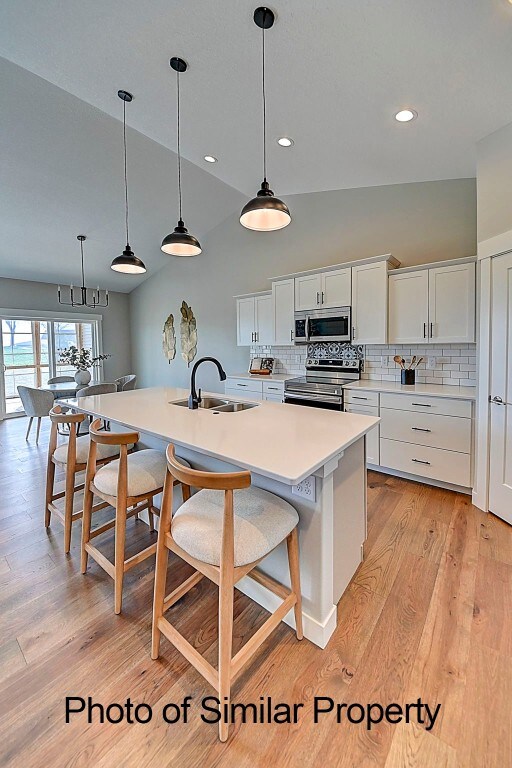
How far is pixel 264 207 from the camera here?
182cm

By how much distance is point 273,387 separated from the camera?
4285 millimetres

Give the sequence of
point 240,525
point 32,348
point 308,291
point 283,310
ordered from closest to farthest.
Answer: point 240,525, point 308,291, point 283,310, point 32,348

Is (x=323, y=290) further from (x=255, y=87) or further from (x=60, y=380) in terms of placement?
(x=60, y=380)

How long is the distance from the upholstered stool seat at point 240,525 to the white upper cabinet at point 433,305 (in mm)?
2598

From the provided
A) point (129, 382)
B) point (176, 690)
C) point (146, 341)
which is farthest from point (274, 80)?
point (146, 341)

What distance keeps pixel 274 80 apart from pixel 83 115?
230 centimetres

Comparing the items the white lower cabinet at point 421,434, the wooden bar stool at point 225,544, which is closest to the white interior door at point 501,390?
the white lower cabinet at point 421,434

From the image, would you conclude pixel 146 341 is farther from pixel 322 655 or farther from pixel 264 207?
pixel 322 655

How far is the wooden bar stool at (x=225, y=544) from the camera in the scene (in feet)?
3.69

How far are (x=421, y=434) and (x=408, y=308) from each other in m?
1.30

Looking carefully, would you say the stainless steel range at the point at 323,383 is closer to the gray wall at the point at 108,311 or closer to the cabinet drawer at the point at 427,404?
the cabinet drawer at the point at 427,404

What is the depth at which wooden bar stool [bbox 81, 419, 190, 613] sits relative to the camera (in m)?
1.68

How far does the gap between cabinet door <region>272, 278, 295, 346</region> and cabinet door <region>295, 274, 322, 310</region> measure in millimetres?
80

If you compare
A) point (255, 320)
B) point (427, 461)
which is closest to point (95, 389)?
point (255, 320)
